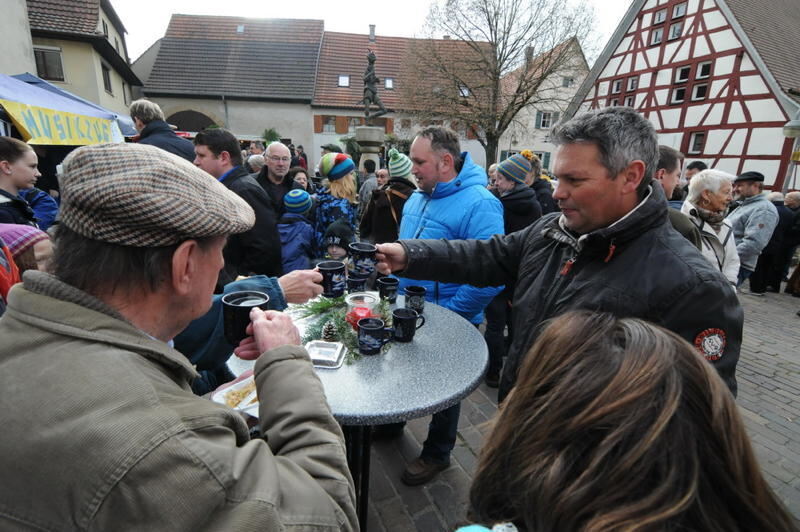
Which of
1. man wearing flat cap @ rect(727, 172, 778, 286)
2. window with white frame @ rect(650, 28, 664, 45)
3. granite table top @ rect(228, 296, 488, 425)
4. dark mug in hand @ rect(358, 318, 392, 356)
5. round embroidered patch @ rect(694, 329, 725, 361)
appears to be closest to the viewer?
round embroidered patch @ rect(694, 329, 725, 361)

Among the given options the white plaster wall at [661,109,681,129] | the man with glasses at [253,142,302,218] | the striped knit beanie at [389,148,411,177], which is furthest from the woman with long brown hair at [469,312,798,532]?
the white plaster wall at [661,109,681,129]

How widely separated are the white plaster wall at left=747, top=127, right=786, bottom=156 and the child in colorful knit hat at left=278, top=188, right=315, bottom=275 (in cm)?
1845

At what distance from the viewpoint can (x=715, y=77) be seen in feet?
54.4

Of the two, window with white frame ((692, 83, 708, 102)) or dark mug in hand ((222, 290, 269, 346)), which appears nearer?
dark mug in hand ((222, 290, 269, 346))

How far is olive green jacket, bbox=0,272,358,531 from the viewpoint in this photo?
2.19 feet

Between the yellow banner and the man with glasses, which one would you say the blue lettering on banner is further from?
the man with glasses

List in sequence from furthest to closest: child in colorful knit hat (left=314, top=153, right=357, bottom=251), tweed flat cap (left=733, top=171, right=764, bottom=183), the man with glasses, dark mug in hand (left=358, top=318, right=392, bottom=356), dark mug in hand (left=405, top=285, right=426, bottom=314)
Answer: tweed flat cap (left=733, top=171, right=764, bottom=183)
the man with glasses
child in colorful knit hat (left=314, top=153, right=357, bottom=251)
dark mug in hand (left=405, top=285, right=426, bottom=314)
dark mug in hand (left=358, top=318, right=392, bottom=356)

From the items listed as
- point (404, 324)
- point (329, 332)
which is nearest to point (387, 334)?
point (404, 324)

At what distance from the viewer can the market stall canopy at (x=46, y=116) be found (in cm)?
455

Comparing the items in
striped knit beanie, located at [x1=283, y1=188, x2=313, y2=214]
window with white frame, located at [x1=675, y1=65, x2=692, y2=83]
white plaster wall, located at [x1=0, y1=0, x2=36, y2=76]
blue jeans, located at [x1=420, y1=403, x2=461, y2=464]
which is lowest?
blue jeans, located at [x1=420, y1=403, x2=461, y2=464]

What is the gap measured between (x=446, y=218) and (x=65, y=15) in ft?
65.9

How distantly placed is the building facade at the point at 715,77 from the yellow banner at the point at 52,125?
2020cm

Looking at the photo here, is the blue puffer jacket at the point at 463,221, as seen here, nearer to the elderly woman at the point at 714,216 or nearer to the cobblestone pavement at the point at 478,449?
→ the cobblestone pavement at the point at 478,449

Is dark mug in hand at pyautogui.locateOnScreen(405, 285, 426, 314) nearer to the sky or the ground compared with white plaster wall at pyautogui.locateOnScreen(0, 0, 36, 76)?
nearer to the ground
